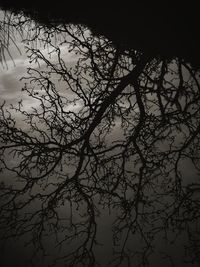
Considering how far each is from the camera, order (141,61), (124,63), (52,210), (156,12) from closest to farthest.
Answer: (156,12)
(141,61)
(52,210)
(124,63)

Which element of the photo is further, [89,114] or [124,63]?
[124,63]

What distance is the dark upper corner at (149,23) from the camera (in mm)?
2059

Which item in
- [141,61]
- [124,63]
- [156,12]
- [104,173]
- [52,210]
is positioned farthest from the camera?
[124,63]

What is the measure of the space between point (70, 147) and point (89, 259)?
1.88 m

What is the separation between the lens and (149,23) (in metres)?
2.07

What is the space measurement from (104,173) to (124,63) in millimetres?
2117

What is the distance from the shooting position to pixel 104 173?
527 cm

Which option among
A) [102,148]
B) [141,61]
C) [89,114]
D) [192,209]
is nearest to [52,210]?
[102,148]

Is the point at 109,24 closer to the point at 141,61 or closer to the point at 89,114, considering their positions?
the point at 141,61

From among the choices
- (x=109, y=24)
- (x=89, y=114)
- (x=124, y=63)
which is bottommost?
(x=109, y=24)

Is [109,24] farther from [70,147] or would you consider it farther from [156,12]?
[70,147]

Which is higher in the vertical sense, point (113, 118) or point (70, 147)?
point (113, 118)

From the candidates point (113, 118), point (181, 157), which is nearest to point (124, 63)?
point (113, 118)

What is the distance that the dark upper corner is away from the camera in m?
2.06
